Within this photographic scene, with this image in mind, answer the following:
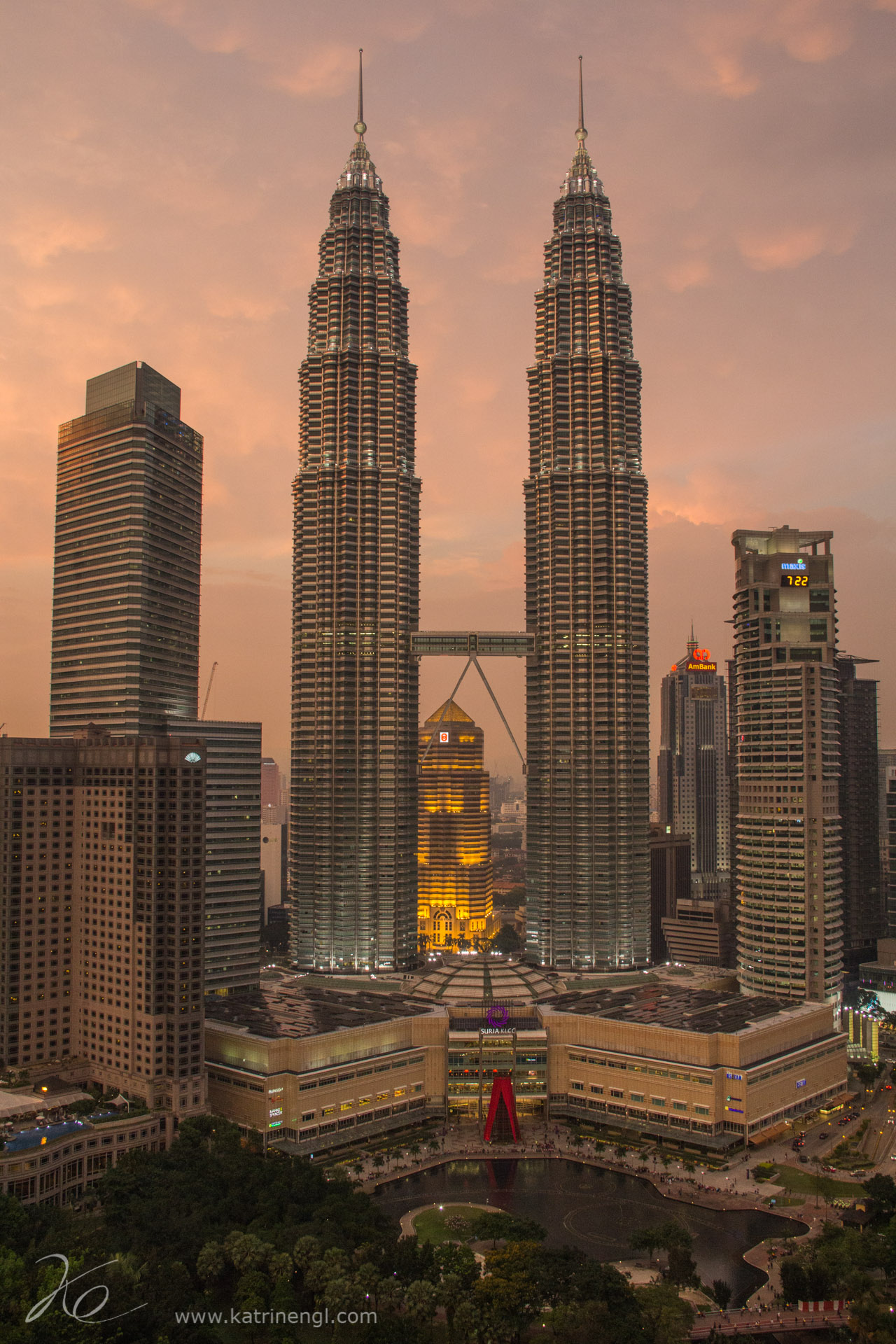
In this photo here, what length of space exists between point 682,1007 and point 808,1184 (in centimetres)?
4312

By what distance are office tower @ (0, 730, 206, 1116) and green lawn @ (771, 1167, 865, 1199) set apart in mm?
79524

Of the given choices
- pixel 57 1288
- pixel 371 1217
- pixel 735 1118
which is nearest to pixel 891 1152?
pixel 735 1118

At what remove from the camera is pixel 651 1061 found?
164m

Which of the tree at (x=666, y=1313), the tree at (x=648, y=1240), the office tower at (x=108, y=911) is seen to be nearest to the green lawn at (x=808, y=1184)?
the tree at (x=648, y=1240)

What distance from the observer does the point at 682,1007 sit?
601 feet

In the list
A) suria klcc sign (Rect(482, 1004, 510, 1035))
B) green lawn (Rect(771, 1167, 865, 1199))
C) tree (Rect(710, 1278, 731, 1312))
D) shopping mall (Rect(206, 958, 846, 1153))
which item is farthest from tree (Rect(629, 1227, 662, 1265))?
suria klcc sign (Rect(482, 1004, 510, 1035))

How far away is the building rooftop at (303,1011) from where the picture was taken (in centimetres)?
16688

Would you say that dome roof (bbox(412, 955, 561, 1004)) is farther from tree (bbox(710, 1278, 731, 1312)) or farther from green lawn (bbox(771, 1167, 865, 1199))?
tree (bbox(710, 1278, 731, 1312))

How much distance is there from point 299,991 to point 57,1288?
10167cm

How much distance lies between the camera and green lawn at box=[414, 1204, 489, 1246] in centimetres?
12188

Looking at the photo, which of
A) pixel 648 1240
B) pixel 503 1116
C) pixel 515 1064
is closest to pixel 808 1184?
pixel 648 1240

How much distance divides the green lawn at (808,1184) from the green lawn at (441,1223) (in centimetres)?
4117

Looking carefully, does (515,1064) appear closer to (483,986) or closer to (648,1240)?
(483,986)

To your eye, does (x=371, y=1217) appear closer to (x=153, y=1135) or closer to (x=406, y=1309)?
(x=406, y=1309)
